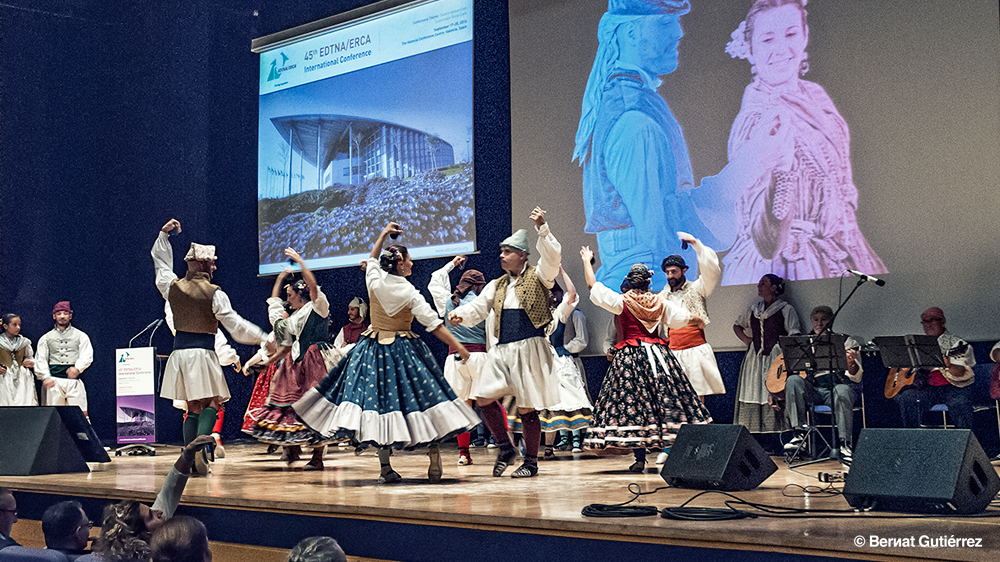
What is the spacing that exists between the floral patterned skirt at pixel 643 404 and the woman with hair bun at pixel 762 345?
1.39 metres

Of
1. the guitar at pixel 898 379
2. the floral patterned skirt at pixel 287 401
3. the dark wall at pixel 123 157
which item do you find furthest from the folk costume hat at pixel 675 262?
the dark wall at pixel 123 157

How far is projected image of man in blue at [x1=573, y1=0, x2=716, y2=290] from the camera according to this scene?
7305 mm

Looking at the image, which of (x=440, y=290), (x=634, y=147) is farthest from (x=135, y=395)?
(x=634, y=147)

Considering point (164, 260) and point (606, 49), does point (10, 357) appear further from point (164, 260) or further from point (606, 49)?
point (606, 49)

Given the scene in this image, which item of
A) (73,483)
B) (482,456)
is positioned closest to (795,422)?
(482,456)

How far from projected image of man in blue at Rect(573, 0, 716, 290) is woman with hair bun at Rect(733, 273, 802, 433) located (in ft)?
2.30

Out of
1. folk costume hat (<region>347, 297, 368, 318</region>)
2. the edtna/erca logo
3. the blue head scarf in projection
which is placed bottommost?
folk costume hat (<region>347, 297, 368, 318</region>)

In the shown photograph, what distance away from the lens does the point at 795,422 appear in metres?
6.39

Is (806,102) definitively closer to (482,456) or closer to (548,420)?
(548,420)

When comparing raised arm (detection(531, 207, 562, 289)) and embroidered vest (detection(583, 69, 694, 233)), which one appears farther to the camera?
embroidered vest (detection(583, 69, 694, 233))

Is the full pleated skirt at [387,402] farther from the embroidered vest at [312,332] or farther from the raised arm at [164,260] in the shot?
the embroidered vest at [312,332]

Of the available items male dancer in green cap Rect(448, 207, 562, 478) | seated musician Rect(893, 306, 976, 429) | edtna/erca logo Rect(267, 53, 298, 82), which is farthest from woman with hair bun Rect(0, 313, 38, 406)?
seated musician Rect(893, 306, 976, 429)

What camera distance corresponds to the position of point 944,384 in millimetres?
6137

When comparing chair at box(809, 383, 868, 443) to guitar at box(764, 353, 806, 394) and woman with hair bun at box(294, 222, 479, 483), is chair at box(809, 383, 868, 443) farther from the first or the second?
woman with hair bun at box(294, 222, 479, 483)
